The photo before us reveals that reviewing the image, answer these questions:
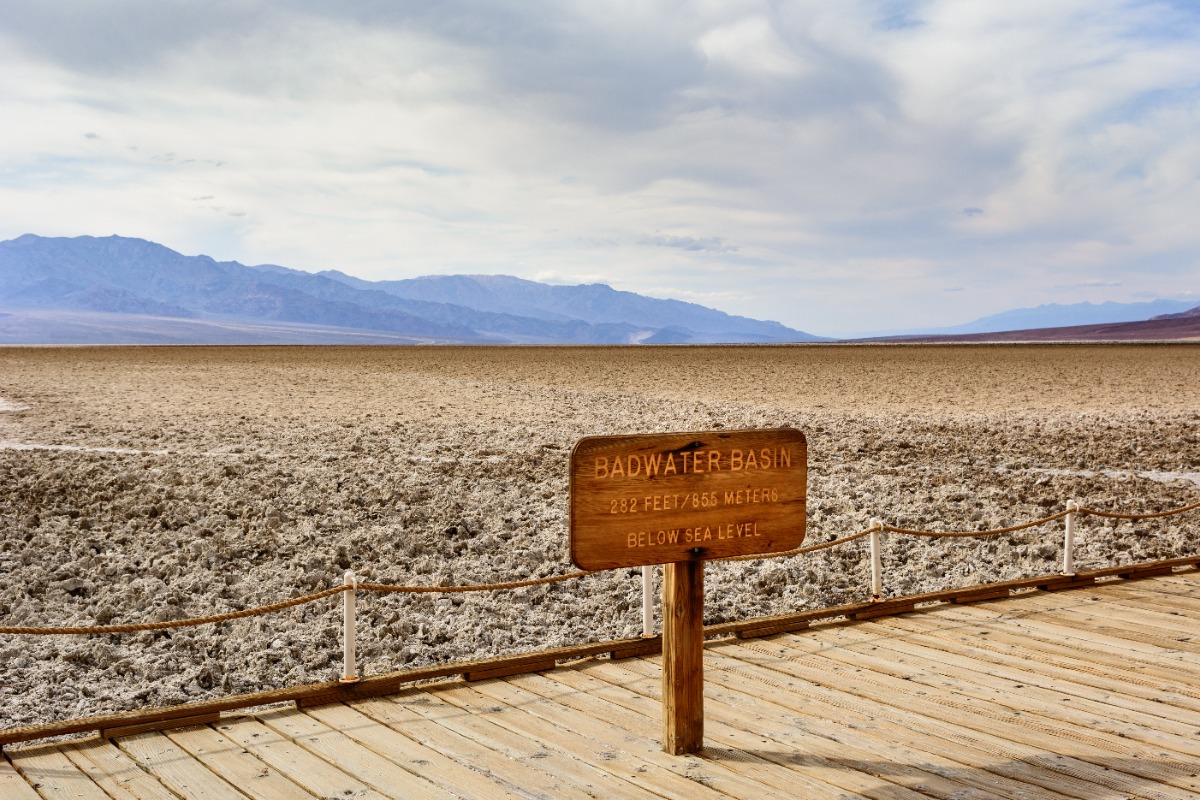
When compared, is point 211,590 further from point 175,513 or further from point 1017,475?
point 1017,475

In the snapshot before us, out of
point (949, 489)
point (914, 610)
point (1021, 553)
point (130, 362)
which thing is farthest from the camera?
point (130, 362)

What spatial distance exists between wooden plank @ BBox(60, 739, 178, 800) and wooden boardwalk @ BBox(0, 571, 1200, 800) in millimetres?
16

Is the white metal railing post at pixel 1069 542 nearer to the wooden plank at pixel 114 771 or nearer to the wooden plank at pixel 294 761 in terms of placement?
the wooden plank at pixel 294 761

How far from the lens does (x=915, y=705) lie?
655cm

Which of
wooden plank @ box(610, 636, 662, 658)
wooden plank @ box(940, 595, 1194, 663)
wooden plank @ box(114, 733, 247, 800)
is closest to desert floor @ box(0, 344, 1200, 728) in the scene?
wooden plank @ box(610, 636, 662, 658)

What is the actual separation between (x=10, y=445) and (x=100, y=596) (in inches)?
451

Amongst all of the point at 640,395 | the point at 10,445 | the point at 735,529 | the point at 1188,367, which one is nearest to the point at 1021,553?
the point at 735,529

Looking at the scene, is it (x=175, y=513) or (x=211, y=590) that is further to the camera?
(x=175, y=513)

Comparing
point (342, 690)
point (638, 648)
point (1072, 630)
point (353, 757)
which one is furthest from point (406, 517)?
point (353, 757)

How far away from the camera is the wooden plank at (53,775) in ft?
17.1

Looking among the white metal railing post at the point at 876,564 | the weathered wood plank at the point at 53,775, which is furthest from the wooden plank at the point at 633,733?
the white metal railing post at the point at 876,564

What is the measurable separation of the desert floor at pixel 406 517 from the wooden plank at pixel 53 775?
3988 mm

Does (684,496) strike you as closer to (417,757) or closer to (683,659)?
(683,659)

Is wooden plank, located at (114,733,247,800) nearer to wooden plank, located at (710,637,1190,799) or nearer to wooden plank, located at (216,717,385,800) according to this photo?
wooden plank, located at (216,717,385,800)
